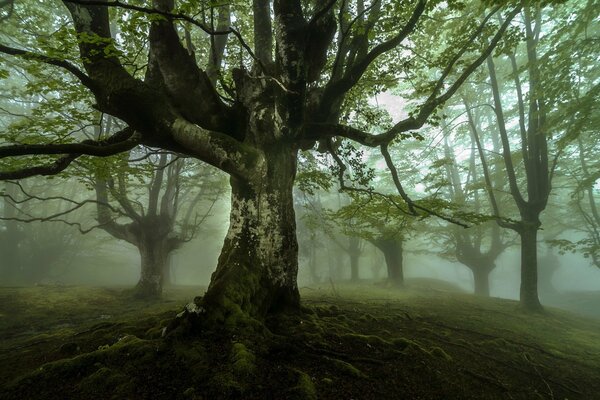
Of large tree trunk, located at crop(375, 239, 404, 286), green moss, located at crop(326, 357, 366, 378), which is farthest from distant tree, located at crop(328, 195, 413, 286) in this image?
green moss, located at crop(326, 357, 366, 378)

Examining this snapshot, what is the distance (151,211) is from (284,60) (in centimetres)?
1073

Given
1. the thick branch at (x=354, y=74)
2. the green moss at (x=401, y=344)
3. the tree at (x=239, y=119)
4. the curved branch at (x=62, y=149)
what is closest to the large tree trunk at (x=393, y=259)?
the tree at (x=239, y=119)

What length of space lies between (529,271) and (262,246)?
12013 millimetres

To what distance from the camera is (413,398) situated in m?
3.21

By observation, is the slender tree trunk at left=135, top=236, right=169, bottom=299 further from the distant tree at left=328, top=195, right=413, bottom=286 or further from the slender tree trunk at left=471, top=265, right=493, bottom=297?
the slender tree trunk at left=471, top=265, right=493, bottom=297

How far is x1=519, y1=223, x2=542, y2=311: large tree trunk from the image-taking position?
37.9 ft

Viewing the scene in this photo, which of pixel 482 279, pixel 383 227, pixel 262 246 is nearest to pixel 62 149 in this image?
pixel 262 246

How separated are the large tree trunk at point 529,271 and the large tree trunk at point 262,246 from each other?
11109 millimetres

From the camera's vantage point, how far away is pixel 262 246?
5254mm

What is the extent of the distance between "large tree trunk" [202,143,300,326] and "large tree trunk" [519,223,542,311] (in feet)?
36.4

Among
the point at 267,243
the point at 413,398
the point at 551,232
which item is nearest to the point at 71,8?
the point at 267,243

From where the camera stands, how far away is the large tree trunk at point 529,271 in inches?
454

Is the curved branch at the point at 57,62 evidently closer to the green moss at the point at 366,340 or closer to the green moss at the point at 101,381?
the green moss at the point at 101,381

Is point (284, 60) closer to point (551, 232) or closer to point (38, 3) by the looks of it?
point (38, 3)
